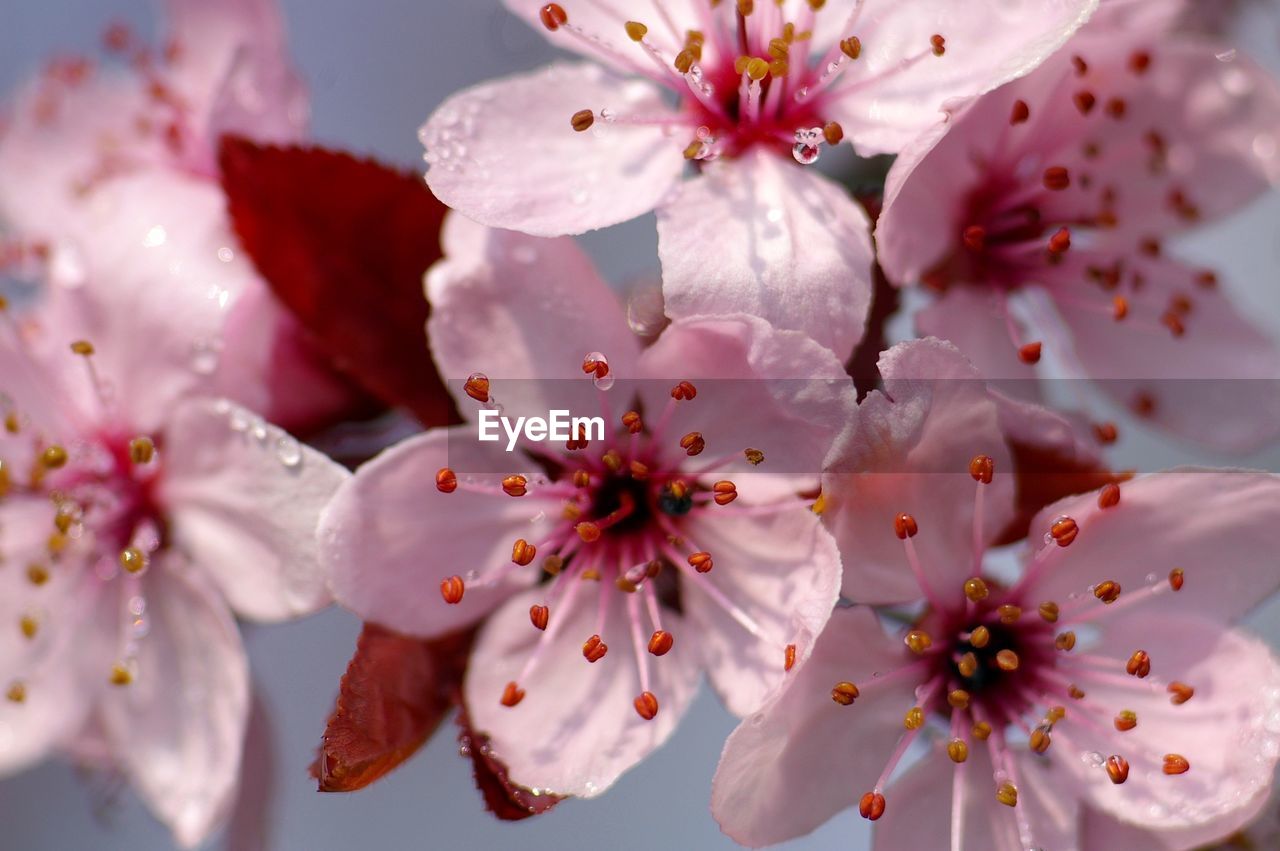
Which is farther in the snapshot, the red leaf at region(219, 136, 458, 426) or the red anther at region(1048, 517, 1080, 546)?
the red leaf at region(219, 136, 458, 426)

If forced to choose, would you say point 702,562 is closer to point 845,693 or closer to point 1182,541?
point 845,693

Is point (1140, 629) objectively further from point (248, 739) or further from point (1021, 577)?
point (248, 739)

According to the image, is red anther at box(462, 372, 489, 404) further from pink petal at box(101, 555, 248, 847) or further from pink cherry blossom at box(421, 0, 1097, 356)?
pink petal at box(101, 555, 248, 847)

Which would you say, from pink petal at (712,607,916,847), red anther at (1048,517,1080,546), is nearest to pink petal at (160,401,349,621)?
pink petal at (712,607,916,847)

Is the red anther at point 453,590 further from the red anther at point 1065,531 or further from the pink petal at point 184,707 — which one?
the red anther at point 1065,531

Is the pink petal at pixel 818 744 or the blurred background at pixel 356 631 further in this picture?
the blurred background at pixel 356 631

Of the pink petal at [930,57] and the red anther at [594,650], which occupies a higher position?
the pink petal at [930,57]

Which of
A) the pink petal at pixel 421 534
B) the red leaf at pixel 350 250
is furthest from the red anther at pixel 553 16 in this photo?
the pink petal at pixel 421 534

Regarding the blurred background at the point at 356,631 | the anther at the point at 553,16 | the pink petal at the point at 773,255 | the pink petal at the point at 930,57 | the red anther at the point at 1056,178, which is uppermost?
the anther at the point at 553,16
